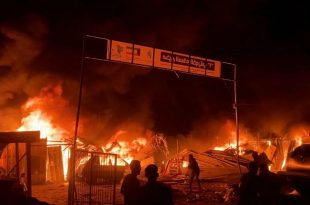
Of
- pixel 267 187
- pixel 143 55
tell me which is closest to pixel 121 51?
pixel 143 55

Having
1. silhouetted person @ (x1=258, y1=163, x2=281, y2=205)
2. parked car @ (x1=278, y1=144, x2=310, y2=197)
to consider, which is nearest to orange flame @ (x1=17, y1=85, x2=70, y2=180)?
parked car @ (x1=278, y1=144, x2=310, y2=197)

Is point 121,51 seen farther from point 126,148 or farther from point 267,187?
point 126,148

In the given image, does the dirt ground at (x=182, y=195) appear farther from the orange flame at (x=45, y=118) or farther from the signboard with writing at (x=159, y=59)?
the signboard with writing at (x=159, y=59)

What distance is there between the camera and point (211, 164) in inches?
835

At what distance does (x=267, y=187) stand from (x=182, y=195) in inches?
323

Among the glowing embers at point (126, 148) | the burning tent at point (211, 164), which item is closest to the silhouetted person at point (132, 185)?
the burning tent at point (211, 164)

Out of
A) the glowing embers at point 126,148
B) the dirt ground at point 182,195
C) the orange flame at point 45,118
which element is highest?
the orange flame at point 45,118

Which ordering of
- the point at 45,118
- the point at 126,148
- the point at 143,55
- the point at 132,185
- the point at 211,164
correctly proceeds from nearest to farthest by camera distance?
the point at 132,185, the point at 143,55, the point at 211,164, the point at 45,118, the point at 126,148

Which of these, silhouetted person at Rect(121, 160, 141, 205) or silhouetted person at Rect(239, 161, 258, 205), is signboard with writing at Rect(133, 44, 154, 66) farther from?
silhouetted person at Rect(239, 161, 258, 205)

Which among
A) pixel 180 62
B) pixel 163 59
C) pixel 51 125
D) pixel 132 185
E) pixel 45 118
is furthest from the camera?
pixel 45 118

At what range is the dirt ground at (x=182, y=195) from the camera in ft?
43.0

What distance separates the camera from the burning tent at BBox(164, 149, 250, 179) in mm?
20266

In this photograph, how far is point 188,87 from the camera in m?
42.6

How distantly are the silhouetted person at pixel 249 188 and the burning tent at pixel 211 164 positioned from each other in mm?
13566
